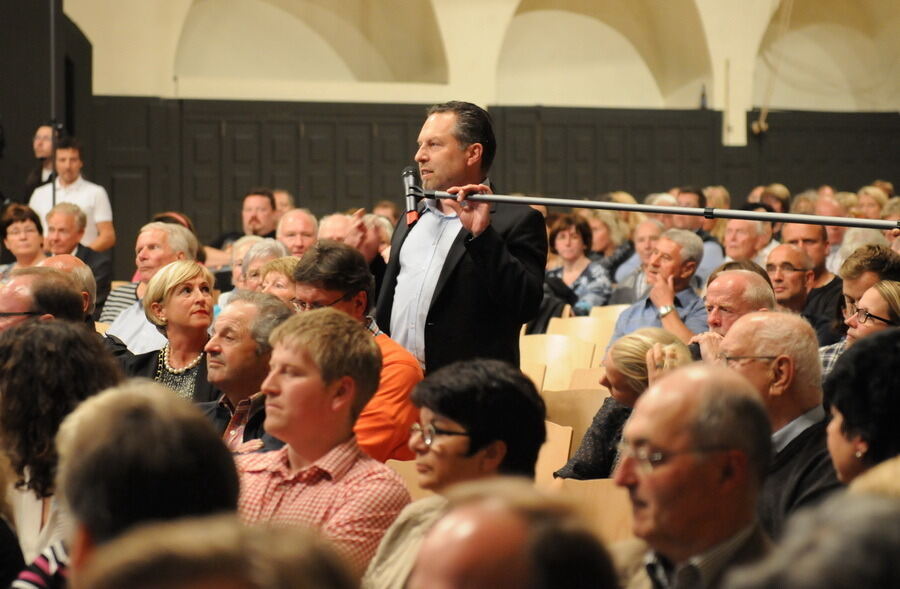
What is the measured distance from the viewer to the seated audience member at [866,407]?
83.9 inches

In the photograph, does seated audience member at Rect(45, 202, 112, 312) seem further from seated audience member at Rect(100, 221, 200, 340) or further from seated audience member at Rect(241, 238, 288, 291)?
seated audience member at Rect(241, 238, 288, 291)

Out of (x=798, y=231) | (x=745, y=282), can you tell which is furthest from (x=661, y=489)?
(x=798, y=231)

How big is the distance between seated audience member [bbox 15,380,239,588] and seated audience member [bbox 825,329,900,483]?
1051mm

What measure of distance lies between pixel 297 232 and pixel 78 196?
108 inches

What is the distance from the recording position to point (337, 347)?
9.00 ft

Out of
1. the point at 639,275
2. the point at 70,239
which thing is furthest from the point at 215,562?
the point at 639,275

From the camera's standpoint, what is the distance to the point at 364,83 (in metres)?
12.6

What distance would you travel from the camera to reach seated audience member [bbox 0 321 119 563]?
2.48 meters

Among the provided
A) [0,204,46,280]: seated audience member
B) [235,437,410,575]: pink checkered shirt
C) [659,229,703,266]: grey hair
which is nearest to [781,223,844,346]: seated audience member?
[659,229,703,266]: grey hair

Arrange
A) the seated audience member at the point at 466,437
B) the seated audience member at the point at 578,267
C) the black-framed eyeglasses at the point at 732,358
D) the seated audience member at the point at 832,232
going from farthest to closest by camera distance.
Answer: the seated audience member at the point at 578,267 < the seated audience member at the point at 832,232 < the black-framed eyeglasses at the point at 732,358 < the seated audience member at the point at 466,437

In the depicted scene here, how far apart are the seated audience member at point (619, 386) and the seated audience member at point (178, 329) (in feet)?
4.10

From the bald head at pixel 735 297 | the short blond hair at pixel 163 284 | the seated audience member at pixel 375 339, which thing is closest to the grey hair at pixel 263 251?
the short blond hair at pixel 163 284

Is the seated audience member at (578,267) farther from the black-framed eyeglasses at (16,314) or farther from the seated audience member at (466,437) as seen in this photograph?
the seated audience member at (466,437)

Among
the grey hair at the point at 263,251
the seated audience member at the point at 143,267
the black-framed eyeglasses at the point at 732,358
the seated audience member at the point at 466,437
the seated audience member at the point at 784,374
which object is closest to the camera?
the seated audience member at the point at 466,437
